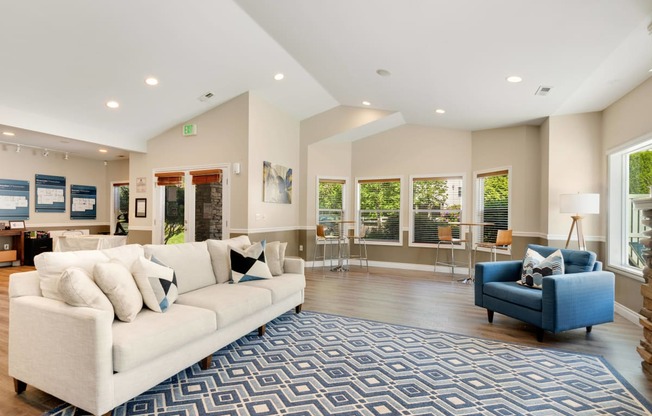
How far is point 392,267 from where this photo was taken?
25.0ft

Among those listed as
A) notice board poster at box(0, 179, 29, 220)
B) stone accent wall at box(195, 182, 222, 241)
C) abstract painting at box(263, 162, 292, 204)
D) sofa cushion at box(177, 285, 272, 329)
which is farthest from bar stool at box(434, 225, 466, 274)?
notice board poster at box(0, 179, 29, 220)

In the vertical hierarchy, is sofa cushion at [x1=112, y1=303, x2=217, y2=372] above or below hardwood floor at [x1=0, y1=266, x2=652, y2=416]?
above

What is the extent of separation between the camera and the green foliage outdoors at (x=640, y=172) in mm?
4117

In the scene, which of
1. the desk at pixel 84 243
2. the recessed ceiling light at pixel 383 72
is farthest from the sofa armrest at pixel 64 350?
the recessed ceiling light at pixel 383 72

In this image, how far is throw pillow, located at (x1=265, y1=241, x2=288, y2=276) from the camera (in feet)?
13.4

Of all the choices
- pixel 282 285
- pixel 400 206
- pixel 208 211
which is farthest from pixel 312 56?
pixel 400 206

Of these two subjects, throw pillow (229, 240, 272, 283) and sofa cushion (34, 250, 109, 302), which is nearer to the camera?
sofa cushion (34, 250, 109, 302)

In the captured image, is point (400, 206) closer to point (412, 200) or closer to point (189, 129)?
point (412, 200)

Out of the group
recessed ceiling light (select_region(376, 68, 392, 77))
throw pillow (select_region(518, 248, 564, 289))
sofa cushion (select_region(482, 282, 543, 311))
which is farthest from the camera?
recessed ceiling light (select_region(376, 68, 392, 77))

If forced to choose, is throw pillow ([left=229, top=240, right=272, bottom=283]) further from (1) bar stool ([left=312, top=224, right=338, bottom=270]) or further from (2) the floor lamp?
(2) the floor lamp

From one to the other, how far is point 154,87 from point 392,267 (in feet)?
18.4

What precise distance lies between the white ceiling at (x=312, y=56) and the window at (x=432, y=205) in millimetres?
1416

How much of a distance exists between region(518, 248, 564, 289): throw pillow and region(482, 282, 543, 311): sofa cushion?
0.34ft

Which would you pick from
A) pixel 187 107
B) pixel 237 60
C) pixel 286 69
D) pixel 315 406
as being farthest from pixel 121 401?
pixel 187 107
